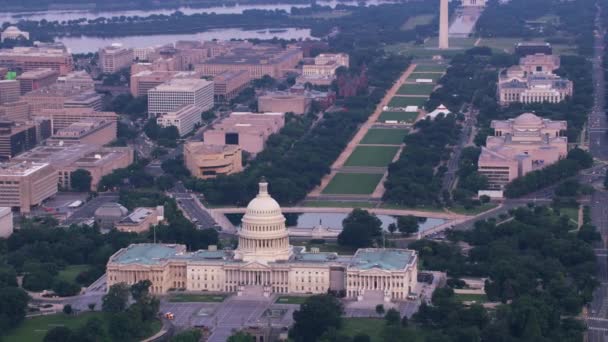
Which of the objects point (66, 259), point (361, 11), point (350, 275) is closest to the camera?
point (350, 275)

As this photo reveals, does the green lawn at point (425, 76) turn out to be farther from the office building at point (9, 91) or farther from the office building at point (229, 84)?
the office building at point (9, 91)

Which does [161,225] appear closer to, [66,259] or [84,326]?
[66,259]

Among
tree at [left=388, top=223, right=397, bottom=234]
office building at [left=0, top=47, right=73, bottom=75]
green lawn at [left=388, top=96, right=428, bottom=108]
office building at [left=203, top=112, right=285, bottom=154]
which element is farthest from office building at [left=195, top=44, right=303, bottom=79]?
tree at [left=388, top=223, right=397, bottom=234]

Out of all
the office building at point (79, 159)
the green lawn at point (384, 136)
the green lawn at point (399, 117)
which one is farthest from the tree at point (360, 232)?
the green lawn at point (399, 117)

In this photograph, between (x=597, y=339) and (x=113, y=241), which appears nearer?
(x=597, y=339)

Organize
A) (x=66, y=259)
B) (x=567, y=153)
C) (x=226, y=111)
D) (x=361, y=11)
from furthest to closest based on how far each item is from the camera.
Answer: (x=361, y=11) → (x=226, y=111) → (x=567, y=153) → (x=66, y=259)

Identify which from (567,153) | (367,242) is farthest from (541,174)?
(367,242)
